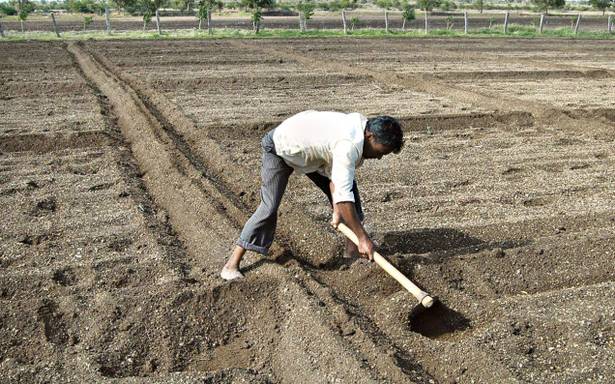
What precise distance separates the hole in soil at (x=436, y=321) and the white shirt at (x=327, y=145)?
107 cm

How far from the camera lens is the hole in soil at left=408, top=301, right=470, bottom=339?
4.70m

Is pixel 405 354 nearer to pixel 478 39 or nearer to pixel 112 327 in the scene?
pixel 112 327

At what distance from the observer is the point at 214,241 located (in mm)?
5988

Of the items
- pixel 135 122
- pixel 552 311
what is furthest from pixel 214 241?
pixel 135 122

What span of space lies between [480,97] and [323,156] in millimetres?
9877

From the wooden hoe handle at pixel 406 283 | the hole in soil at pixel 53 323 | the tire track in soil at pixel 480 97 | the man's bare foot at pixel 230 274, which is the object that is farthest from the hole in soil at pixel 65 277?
the tire track in soil at pixel 480 97

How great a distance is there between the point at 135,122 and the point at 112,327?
6886mm

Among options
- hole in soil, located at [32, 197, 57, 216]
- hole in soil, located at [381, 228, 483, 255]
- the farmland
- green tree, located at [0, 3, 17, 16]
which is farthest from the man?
green tree, located at [0, 3, 17, 16]

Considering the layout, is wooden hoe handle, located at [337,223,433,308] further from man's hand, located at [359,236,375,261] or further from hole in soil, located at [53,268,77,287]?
hole in soil, located at [53,268,77,287]

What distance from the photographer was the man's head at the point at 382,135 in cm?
428

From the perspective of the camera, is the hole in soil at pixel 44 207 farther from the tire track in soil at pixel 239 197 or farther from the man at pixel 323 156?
the man at pixel 323 156

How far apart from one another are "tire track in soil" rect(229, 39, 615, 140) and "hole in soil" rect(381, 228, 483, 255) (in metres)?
5.37

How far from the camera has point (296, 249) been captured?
5.98m

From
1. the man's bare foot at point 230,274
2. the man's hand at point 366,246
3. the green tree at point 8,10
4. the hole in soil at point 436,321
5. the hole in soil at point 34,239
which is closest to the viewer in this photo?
the man's hand at point 366,246
